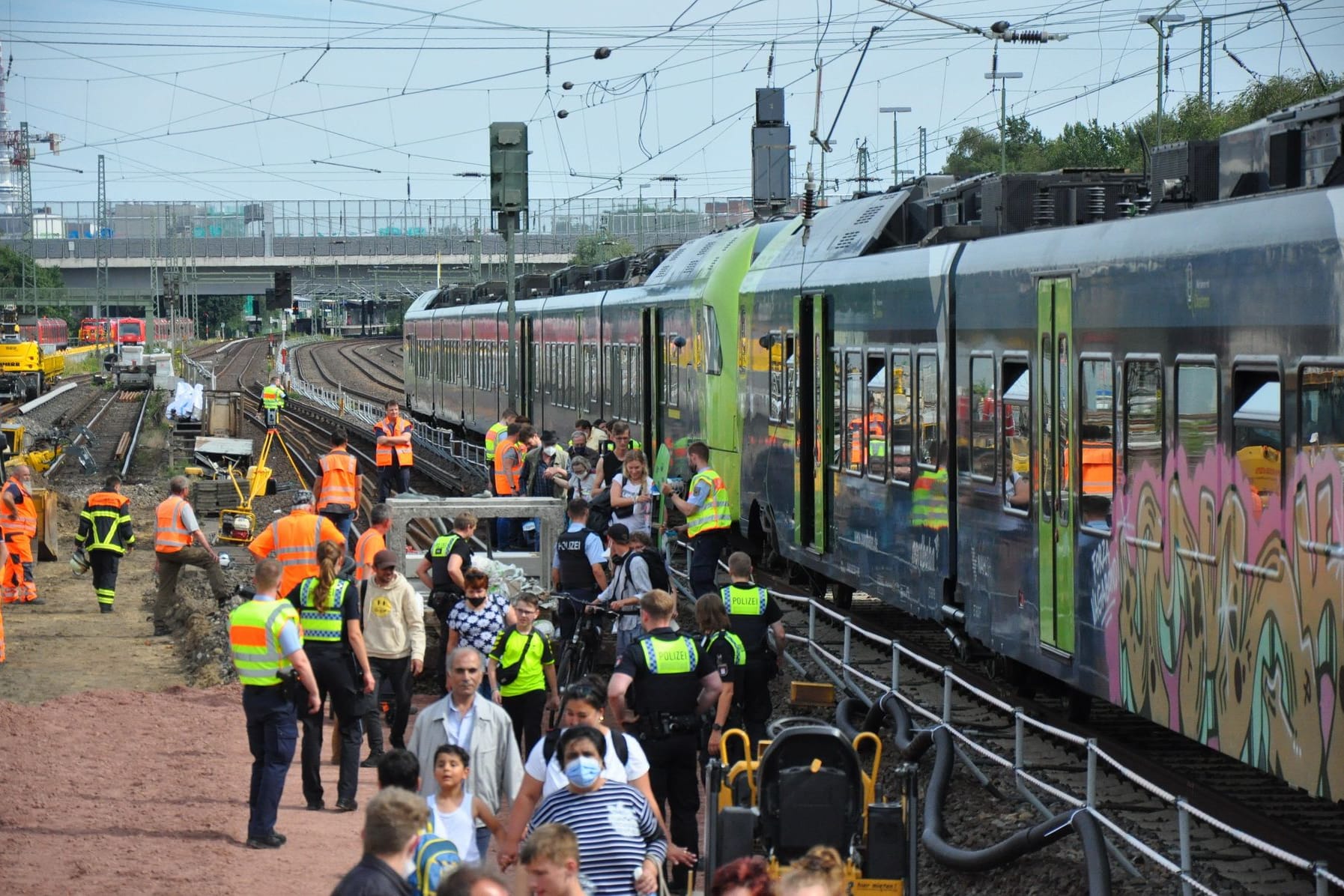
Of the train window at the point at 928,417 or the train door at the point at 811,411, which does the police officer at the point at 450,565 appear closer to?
the train window at the point at 928,417

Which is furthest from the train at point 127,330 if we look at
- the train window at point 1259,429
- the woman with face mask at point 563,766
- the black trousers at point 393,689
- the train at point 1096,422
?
the train window at point 1259,429

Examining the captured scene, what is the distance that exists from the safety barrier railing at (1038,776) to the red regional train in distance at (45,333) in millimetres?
69373

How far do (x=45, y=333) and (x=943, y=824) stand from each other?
287 ft

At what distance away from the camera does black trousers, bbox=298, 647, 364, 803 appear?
12508mm

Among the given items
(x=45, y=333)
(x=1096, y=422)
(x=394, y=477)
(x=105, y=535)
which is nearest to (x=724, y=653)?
(x=1096, y=422)

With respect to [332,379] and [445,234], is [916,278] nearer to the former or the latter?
[332,379]

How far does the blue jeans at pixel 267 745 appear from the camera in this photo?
38.1ft

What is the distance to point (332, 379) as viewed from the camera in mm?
88500

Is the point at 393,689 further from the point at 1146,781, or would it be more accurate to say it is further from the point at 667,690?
the point at 1146,781

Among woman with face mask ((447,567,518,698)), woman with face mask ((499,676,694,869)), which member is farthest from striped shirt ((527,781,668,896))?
woman with face mask ((447,567,518,698))

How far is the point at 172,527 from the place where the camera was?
20.4 metres

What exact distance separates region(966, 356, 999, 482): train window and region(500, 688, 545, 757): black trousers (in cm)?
366

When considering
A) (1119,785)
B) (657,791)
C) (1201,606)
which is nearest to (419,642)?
(657,791)

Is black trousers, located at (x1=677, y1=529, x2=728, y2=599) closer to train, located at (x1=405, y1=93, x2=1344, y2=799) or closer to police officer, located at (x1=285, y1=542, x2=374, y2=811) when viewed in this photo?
train, located at (x1=405, y1=93, x2=1344, y2=799)
